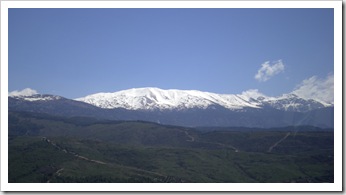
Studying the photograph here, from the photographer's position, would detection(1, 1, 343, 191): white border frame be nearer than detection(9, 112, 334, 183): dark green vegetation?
Yes

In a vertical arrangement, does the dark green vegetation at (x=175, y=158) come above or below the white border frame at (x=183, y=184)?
below

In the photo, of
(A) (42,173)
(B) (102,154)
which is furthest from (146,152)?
(A) (42,173)

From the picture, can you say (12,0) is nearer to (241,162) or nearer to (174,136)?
(241,162)

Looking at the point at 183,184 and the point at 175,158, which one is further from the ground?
the point at 183,184

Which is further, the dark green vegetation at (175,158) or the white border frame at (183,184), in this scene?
the dark green vegetation at (175,158)

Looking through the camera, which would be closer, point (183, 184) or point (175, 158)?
point (183, 184)
